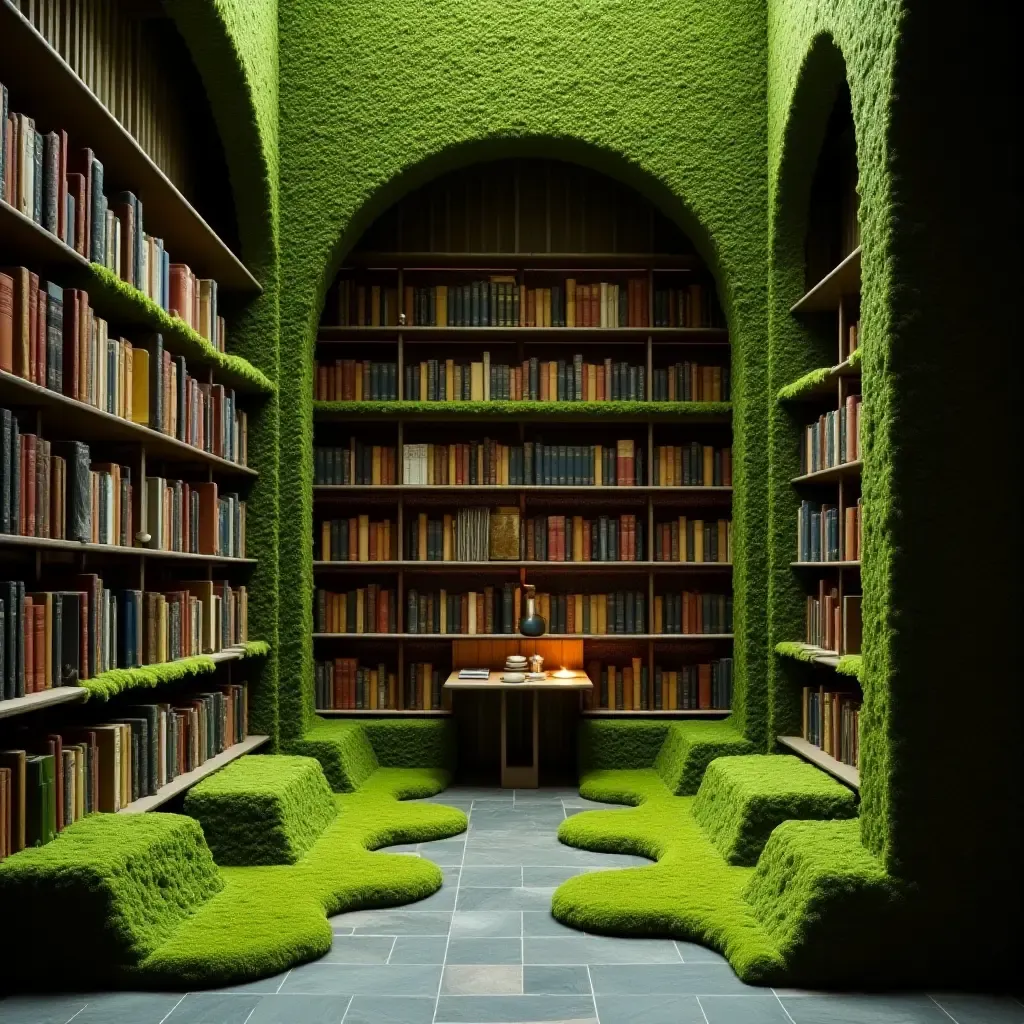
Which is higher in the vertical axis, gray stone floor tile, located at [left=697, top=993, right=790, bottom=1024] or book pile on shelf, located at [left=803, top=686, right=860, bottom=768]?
A: book pile on shelf, located at [left=803, top=686, right=860, bottom=768]

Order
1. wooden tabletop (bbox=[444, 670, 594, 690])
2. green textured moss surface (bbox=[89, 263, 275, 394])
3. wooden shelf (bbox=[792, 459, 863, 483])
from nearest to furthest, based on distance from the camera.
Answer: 1. green textured moss surface (bbox=[89, 263, 275, 394])
2. wooden shelf (bbox=[792, 459, 863, 483])
3. wooden tabletop (bbox=[444, 670, 594, 690])

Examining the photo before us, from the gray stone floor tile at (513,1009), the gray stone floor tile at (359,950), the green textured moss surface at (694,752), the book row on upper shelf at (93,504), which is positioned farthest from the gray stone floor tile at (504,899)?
the book row on upper shelf at (93,504)

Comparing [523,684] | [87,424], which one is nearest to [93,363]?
[87,424]

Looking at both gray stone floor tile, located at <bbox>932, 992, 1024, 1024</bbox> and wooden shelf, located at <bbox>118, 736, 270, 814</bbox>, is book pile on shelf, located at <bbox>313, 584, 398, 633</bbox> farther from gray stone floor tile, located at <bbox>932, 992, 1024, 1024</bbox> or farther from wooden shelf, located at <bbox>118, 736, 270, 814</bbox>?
gray stone floor tile, located at <bbox>932, 992, 1024, 1024</bbox>

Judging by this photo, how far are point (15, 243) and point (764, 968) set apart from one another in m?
3.19

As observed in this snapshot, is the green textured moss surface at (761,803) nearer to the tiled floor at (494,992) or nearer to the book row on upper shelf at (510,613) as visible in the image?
the tiled floor at (494,992)

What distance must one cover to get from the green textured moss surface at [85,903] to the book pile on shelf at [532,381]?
152 inches

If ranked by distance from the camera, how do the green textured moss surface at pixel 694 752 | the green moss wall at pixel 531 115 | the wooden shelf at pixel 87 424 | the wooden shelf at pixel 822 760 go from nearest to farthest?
the wooden shelf at pixel 87 424 → the wooden shelf at pixel 822 760 → the green textured moss surface at pixel 694 752 → the green moss wall at pixel 531 115

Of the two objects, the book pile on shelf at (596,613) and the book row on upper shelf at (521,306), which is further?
the book row on upper shelf at (521,306)

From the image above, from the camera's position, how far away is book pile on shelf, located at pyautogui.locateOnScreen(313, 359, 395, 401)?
695 cm

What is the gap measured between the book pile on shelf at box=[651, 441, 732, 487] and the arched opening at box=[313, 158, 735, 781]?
0.01 metres

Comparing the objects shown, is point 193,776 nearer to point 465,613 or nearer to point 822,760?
point 465,613

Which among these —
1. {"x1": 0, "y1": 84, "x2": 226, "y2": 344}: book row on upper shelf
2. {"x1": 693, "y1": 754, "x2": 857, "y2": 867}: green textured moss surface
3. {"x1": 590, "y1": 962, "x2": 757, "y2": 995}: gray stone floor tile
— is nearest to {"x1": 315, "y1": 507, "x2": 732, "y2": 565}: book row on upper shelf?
{"x1": 693, "y1": 754, "x2": 857, "y2": 867}: green textured moss surface

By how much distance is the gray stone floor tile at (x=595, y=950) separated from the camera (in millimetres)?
3643
